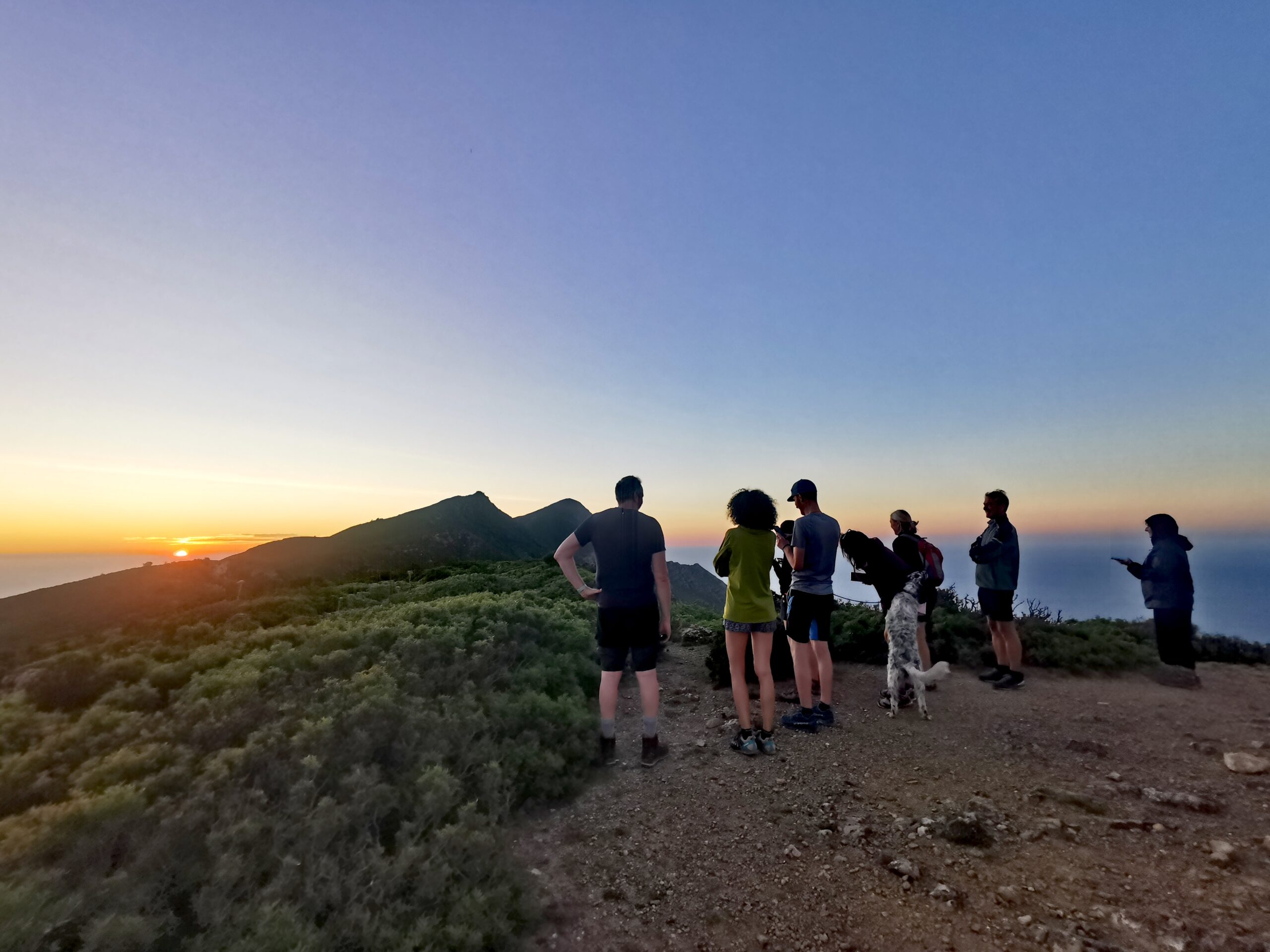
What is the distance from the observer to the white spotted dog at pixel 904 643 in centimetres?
722

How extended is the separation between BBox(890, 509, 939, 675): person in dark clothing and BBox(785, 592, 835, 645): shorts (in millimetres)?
1555

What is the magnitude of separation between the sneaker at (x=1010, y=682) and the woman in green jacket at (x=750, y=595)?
14.6 feet

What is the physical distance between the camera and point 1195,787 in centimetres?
515

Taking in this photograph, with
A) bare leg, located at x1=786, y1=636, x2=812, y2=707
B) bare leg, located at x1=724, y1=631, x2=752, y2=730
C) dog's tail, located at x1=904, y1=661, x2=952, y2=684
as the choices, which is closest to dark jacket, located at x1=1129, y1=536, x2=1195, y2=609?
dog's tail, located at x1=904, y1=661, x2=952, y2=684

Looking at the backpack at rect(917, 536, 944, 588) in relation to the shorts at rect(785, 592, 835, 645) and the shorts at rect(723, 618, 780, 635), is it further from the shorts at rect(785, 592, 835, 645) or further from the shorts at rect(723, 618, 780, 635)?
the shorts at rect(723, 618, 780, 635)

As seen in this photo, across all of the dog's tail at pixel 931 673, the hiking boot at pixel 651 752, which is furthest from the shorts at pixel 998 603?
the hiking boot at pixel 651 752

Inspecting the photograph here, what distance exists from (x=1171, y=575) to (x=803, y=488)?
21.3ft

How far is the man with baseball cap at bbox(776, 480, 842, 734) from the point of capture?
663cm

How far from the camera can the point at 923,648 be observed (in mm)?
8250

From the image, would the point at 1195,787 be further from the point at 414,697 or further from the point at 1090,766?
the point at 414,697

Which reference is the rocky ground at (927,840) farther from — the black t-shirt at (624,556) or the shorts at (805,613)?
the black t-shirt at (624,556)

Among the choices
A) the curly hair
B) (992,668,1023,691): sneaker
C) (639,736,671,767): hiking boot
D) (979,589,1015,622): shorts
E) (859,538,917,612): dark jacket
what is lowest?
(992,668,1023,691): sneaker

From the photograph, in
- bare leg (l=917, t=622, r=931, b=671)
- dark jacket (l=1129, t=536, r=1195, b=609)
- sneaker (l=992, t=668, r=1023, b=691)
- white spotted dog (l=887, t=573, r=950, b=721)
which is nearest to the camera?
white spotted dog (l=887, t=573, r=950, b=721)

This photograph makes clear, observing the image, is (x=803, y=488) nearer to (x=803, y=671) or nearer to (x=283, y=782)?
(x=803, y=671)
